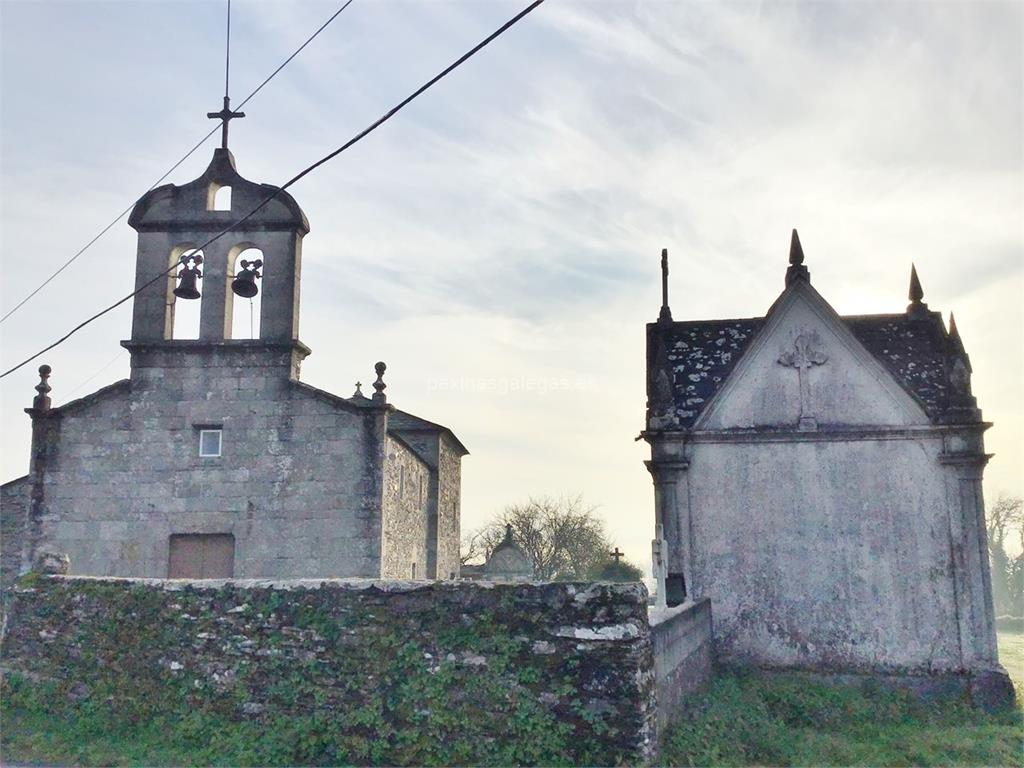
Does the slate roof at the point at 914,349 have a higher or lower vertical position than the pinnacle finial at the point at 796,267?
lower

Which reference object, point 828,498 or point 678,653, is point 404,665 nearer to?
point 678,653

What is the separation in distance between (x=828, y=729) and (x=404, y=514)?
36.7ft

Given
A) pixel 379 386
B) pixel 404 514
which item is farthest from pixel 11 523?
pixel 379 386

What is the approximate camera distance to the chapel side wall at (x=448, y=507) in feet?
85.9

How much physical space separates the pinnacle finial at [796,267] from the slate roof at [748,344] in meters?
1.03

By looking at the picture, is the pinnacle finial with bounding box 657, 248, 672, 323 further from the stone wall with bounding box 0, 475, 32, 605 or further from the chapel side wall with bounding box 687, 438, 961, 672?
the stone wall with bounding box 0, 475, 32, 605

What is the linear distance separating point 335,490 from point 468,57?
33.0 ft

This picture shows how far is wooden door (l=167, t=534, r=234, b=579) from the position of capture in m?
16.5

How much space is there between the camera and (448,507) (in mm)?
28016

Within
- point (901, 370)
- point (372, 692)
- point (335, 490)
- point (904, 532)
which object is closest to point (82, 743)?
point (372, 692)

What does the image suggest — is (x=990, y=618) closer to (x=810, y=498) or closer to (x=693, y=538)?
(x=810, y=498)

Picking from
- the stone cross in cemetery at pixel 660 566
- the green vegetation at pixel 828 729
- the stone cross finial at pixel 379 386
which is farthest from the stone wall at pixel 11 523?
the green vegetation at pixel 828 729

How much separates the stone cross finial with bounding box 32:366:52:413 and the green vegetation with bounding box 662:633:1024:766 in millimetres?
13468

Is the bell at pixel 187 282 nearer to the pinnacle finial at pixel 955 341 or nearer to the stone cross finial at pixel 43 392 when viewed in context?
the stone cross finial at pixel 43 392
